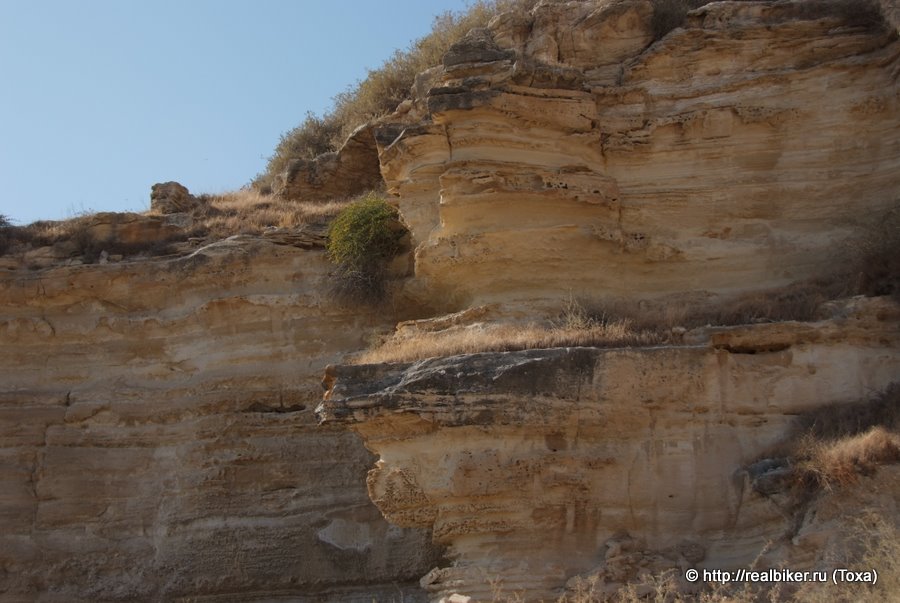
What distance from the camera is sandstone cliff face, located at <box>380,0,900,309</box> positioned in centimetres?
1212

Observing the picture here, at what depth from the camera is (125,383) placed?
13969 mm

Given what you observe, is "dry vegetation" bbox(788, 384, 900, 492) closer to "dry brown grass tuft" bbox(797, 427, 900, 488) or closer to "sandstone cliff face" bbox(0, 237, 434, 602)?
"dry brown grass tuft" bbox(797, 427, 900, 488)

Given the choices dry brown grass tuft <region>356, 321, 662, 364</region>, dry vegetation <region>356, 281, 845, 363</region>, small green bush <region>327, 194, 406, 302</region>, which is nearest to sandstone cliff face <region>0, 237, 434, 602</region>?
small green bush <region>327, 194, 406, 302</region>

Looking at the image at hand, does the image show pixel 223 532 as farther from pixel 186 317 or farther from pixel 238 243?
pixel 238 243

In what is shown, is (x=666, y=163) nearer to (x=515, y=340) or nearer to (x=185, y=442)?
(x=515, y=340)

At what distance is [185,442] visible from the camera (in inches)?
528

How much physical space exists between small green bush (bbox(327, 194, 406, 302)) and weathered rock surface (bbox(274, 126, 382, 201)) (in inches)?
154

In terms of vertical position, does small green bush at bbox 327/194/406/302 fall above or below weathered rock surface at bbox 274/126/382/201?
below

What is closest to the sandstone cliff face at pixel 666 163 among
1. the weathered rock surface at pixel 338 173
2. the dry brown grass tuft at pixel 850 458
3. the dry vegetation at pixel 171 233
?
the dry vegetation at pixel 171 233

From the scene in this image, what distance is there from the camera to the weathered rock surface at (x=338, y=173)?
1834 cm

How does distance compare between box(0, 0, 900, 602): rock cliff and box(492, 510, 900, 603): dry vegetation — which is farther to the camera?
box(0, 0, 900, 602): rock cliff

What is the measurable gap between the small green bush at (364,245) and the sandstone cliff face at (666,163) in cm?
86

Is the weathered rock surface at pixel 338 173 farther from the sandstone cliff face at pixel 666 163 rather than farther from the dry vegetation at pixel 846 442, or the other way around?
the dry vegetation at pixel 846 442

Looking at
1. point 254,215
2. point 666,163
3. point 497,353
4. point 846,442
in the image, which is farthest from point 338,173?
point 846,442
